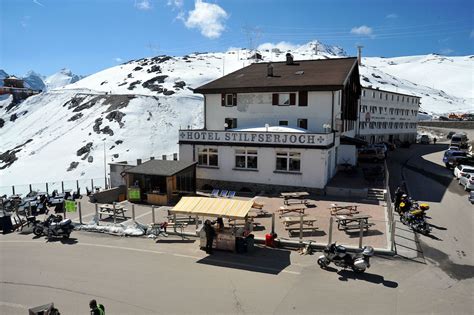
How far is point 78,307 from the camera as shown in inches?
431

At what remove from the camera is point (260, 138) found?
2606 centimetres

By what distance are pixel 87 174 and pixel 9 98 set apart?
71.9m

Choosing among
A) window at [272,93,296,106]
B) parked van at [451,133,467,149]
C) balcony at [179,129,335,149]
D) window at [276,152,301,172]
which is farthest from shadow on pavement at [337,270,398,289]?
parked van at [451,133,467,149]

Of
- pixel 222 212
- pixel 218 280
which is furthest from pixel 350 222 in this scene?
pixel 218 280

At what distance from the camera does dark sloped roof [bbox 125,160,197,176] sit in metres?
24.0

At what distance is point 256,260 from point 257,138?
42.8 feet

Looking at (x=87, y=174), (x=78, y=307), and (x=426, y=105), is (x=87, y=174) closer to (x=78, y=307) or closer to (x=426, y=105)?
(x=78, y=307)

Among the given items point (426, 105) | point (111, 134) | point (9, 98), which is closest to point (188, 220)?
point (111, 134)

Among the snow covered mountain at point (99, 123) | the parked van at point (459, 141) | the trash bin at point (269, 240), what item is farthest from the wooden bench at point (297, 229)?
the parked van at point (459, 141)

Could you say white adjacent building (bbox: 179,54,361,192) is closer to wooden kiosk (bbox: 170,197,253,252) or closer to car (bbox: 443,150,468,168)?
wooden kiosk (bbox: 170,197,253,252)

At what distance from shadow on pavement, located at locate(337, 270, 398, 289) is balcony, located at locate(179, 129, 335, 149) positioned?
12575 mm

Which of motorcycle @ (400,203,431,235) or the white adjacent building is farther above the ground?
the white adjacent building

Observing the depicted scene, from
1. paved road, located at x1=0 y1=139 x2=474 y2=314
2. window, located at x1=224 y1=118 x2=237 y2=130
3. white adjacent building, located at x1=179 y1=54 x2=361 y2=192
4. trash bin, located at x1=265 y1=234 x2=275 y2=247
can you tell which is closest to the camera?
paved road, located at x1=0 y1=139 x2=474 y2=314

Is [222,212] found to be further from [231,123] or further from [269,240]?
[231,123]
